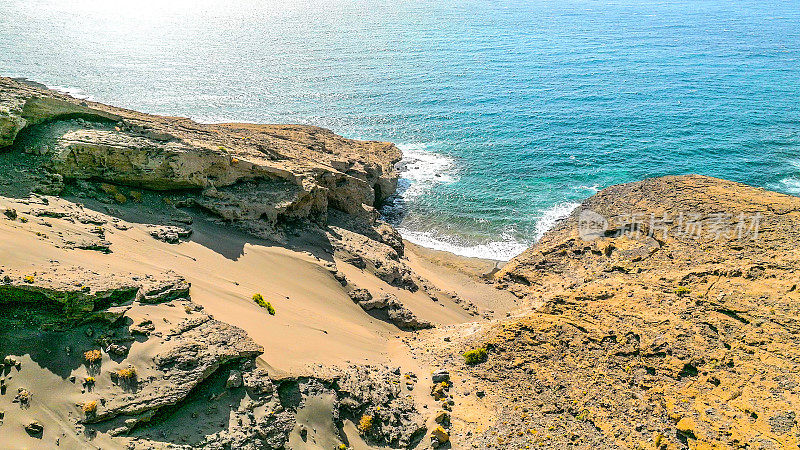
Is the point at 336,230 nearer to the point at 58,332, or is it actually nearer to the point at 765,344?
the point at 58,332

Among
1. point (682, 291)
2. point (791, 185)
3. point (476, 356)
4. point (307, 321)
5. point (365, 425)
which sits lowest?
point (365, 425)

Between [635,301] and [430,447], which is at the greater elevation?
[635,301]

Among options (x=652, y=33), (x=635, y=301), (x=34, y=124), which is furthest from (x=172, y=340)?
(x=652, y=33)

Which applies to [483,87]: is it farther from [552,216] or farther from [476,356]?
[476,356]

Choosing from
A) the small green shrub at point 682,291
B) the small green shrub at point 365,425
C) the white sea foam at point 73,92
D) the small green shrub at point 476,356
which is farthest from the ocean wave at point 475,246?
the white sea foam at point 73,92

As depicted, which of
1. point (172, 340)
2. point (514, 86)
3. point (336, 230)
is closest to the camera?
point (172, 340)

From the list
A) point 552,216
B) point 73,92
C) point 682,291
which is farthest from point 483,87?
point 73,92

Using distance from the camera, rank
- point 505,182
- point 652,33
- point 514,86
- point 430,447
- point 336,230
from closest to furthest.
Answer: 1. point 430,447
2. point 336,230
3. point 505,182
4. point 514,86
5. point 652,33
